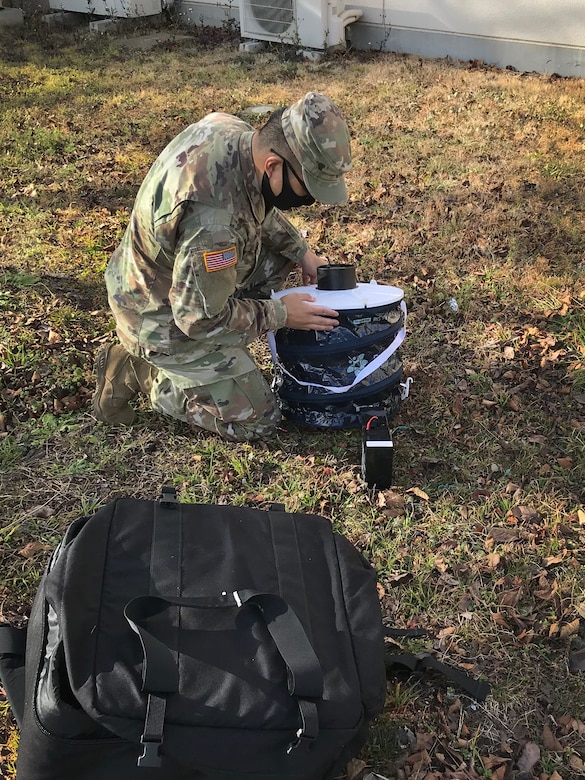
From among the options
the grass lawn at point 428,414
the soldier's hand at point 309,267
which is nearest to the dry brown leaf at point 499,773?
the grass lawn at point 428,414

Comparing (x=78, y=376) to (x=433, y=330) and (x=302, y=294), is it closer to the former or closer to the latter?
(x=302, y=294)

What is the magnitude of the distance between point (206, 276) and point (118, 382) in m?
0.95

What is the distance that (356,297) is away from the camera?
123 inches

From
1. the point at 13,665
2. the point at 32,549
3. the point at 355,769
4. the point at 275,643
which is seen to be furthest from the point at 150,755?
the point at 32,549

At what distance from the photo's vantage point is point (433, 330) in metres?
4.27

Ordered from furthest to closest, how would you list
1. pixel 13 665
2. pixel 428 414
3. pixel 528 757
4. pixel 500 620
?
pixel 428 414 < pixel 500 620 < pixel 528 757 < pixel 13 665

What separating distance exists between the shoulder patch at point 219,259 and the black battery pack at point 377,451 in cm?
96

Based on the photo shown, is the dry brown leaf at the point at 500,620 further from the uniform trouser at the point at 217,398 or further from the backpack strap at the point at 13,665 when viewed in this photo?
the backpack strap at the point at 13,665

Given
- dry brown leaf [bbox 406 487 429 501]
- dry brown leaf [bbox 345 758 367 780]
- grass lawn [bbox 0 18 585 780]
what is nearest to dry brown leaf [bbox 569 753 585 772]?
grass lawn [bbox 0 18 585 780]

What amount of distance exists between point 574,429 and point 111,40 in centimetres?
999

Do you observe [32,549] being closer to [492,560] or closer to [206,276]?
[206,276]

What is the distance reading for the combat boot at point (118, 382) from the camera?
3490 mm

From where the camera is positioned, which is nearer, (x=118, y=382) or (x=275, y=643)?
(x=275, y=643)

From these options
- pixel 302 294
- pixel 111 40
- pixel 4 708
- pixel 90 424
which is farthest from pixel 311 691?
pixel 111 40
